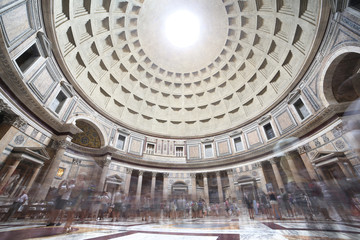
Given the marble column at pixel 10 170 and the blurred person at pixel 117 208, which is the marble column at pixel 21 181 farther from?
the blurred person at pixel 117 208

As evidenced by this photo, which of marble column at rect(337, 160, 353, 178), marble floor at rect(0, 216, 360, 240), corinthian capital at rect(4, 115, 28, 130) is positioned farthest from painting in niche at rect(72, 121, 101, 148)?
marble column at rect(337, 160, 353, 178)

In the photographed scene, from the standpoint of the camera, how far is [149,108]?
802 inches

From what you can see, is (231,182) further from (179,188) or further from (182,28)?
(182,28)

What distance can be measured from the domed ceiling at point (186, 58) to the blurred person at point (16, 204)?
920cm

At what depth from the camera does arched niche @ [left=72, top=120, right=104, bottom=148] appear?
1295 cm

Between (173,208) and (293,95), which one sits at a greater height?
(293,95)

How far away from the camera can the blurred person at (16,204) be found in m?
5.25

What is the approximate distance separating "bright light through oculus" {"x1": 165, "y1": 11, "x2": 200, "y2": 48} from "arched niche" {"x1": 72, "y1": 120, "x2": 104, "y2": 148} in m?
14.7

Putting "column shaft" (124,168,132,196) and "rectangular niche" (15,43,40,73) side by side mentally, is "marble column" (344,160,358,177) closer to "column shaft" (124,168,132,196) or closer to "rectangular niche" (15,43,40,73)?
"column shaft" (124,168,132,196)

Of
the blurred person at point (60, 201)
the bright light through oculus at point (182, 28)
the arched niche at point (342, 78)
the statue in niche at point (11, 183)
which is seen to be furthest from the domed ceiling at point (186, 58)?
the blurred person at point (60, 201)

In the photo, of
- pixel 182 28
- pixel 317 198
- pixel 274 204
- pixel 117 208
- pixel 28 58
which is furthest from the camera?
pixel 182 28

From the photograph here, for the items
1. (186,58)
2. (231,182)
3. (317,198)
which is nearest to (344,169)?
(317,198)

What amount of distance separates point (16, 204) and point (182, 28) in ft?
70.2

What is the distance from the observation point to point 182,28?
60.6 ft
